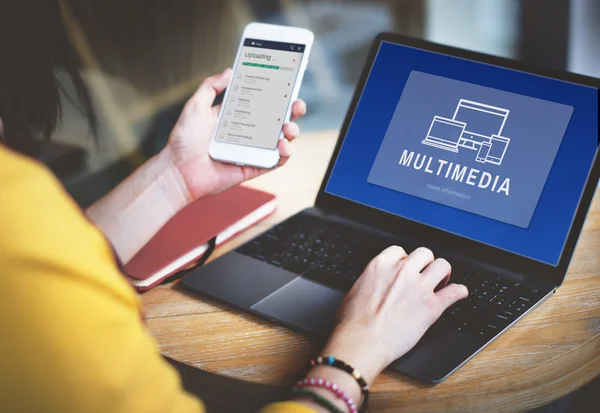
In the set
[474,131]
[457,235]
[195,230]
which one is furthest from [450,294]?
[195,230]

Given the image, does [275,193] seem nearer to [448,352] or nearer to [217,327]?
[217,327]

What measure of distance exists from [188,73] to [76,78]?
227 cm

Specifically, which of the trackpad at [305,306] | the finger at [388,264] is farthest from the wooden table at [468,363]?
the finger at [388,264]

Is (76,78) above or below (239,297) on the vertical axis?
above

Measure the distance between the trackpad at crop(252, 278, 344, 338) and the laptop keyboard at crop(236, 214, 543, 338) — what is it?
22 millimetres

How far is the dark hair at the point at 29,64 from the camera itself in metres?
1.07

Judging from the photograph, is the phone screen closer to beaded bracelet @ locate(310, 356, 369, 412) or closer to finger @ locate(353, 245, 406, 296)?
finger @ locate(353, 245, 406, 296)

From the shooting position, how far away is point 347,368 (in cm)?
78

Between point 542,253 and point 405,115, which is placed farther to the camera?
point 405,115

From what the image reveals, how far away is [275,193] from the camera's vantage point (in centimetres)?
133

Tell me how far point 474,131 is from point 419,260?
267mm

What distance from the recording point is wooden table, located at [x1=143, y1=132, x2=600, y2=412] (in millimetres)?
822

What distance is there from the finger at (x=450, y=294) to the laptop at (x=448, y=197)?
3 centimetres

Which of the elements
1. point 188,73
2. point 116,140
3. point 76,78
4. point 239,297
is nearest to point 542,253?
point 239,297
